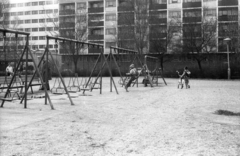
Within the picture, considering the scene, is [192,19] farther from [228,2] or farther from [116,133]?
[116,133]

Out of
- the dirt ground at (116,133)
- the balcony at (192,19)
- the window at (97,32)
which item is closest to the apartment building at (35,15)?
the window at (97,32)

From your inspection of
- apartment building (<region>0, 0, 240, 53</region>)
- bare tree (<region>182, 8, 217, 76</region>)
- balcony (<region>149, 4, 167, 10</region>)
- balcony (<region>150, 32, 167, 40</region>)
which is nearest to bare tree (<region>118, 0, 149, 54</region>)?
apartment building (<region>0, 0, 240, 53</region>)

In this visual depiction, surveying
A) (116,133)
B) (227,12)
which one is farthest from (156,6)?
(116,133)

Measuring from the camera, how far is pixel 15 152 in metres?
4.92

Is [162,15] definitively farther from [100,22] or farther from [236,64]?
[236,64]

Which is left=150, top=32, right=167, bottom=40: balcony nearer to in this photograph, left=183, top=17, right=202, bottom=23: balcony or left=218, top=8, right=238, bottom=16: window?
left=183, top=17, right=202, bottom=23: balcony

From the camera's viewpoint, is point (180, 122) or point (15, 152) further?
point (180, 122)

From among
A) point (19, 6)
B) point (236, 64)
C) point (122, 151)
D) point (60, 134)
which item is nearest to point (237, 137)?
point (122, 151)

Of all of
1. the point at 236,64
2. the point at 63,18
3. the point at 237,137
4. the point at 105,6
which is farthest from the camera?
the point at 105,6

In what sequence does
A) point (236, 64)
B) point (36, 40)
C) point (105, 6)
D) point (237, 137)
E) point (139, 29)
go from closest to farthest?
point (237, 137)
point (236, 64)
point (139, 29)
point (105, 6)
point (36, 40)

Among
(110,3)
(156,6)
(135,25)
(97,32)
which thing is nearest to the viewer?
(135,25)

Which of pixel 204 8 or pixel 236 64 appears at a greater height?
pixel 204 8

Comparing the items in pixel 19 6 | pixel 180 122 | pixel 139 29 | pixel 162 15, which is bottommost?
pixel 180 122

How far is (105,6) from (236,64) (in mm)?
36092
